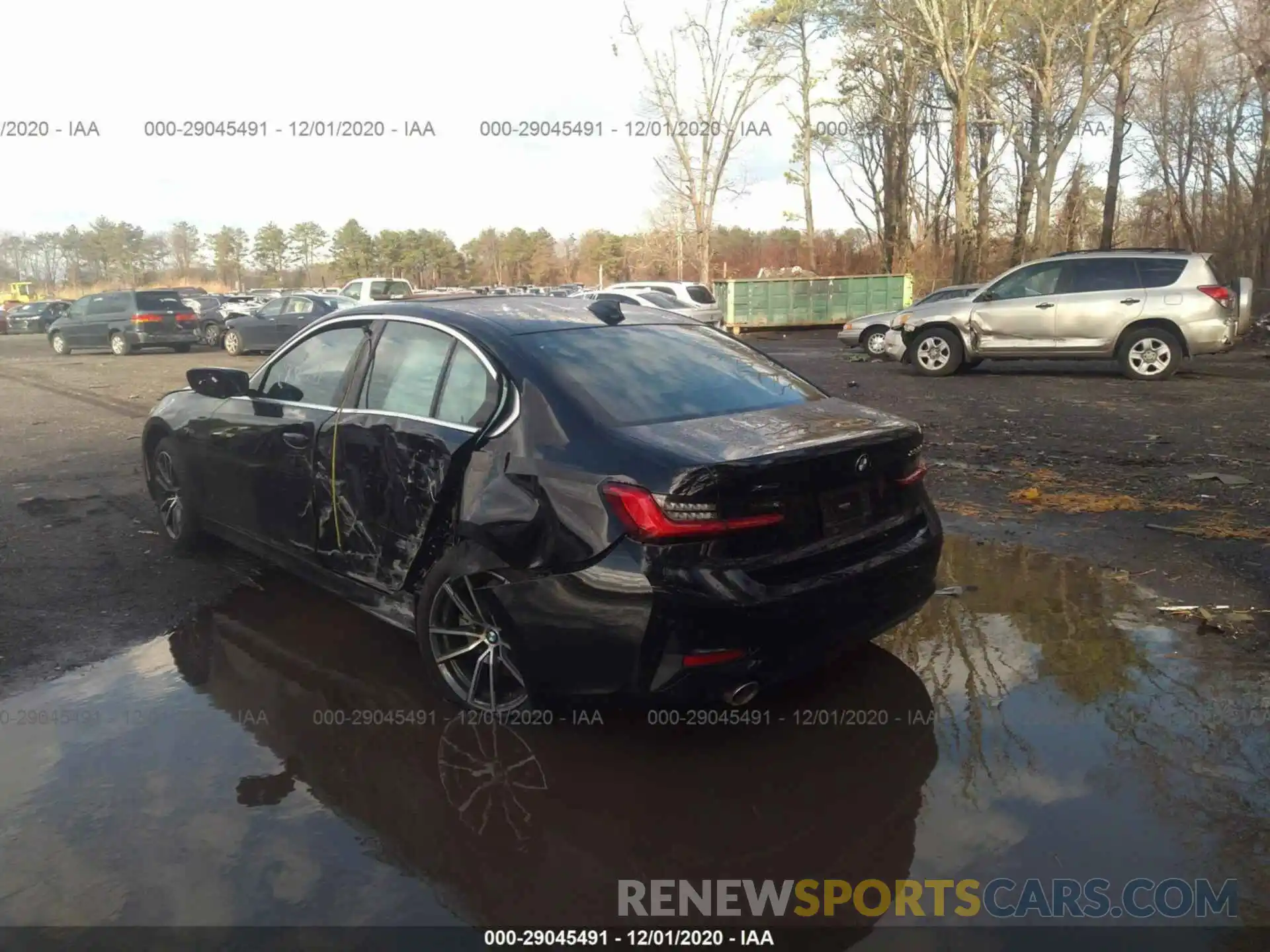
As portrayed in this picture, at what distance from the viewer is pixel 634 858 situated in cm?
284

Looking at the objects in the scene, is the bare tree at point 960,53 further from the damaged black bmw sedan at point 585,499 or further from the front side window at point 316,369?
the front side window at point 316,369

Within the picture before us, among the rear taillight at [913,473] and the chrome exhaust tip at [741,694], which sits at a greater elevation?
the rear taillight at [913,473]

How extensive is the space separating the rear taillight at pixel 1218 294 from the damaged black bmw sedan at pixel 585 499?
11310mm

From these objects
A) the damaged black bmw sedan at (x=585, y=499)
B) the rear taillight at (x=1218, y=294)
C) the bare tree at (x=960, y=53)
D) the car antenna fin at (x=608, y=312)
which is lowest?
the damaged black bmw sedan at (x=585, y=499)

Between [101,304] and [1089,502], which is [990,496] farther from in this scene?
[101,304]

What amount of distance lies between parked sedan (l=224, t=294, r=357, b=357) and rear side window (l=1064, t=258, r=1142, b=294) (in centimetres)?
1544

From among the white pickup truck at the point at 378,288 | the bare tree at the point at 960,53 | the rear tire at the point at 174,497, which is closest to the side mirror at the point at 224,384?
the rear tire at the point at 174,497

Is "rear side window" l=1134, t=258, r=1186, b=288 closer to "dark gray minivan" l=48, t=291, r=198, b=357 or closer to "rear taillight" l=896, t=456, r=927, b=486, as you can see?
"rear taillight" l=896, t=456, r=927, b=486

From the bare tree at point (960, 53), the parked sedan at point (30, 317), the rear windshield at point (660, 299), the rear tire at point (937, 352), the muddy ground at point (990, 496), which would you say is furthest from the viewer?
the parked sedan at point (30, 317)

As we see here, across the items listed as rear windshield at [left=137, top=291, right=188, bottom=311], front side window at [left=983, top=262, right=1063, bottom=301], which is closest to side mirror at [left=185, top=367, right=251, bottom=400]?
front side window at [left=983, top=262, right=1063, bottom=301]

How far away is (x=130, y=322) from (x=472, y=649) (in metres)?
23.7

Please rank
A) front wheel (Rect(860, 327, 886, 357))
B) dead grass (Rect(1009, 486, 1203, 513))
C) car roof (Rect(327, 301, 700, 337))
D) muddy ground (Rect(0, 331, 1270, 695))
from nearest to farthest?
car roof (Rect(327, 301, 700, 337)), muddy ground (Rect(0, 331, 1270, 695)), dead grass (Rect(1009, 486, 1203, 513)), front wheel (Rect(860, 327, 886, 357))

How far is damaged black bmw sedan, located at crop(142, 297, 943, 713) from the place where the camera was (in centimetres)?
305

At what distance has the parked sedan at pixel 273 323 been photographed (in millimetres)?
22156
